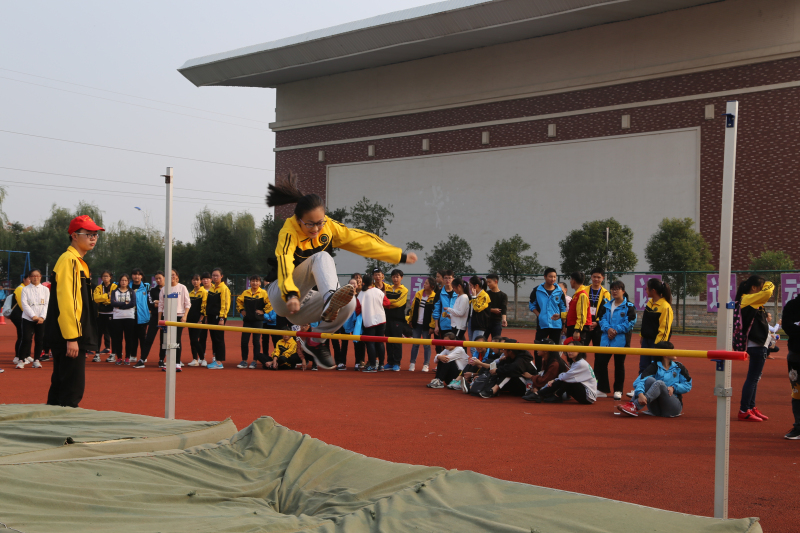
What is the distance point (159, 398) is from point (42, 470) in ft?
16.7

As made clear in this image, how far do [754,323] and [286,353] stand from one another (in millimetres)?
7976

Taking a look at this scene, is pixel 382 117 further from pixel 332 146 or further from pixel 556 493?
pixel 556 493

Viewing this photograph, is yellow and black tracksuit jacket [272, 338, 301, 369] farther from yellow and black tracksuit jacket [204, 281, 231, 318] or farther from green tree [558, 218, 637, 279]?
green tree [558, 218, 637, 279]

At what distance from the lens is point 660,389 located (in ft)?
25.8

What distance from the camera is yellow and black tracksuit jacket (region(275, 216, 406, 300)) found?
5.14 meters

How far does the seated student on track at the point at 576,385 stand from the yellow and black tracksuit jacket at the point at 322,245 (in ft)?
13.9

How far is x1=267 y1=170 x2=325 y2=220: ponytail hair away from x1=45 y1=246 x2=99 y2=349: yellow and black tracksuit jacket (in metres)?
1.65

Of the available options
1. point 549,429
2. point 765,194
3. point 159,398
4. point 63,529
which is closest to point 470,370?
point 549,429

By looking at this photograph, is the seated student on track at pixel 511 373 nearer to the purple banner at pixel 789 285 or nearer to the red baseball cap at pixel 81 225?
the red baseball cap at pixel 81 225

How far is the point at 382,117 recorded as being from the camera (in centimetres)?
3809

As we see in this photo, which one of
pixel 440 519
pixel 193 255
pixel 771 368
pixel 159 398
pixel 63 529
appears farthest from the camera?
pixel 193 255

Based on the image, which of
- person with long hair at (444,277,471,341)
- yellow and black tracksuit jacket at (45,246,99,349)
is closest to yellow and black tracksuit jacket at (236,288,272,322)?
person with long hair at (444,277,471,341)

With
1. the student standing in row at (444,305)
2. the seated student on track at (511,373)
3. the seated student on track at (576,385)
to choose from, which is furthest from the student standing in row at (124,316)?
the seated student on track at (576,385)

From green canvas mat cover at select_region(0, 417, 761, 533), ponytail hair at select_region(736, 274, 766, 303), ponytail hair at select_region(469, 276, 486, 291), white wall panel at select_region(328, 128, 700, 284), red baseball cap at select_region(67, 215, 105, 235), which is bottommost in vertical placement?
green canvas mat cover at select_region(0, 417, 761, 533)
